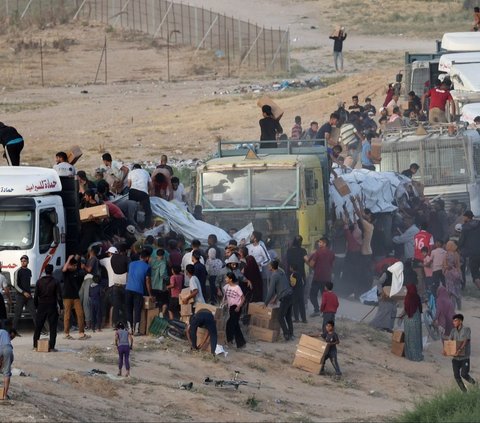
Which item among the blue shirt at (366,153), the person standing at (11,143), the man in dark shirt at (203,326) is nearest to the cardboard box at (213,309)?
the man in dark shirt at (203,326)

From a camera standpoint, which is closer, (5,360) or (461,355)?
(5,360)

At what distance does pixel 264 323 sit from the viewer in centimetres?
2359

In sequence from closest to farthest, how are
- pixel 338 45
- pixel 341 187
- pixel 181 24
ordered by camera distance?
pixel 341 187, pixel 338 45, pixel 181 24

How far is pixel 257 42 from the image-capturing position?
5912 cm

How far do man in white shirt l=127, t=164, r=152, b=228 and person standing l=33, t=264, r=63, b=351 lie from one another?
4.18 m

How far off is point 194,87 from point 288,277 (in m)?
30.8

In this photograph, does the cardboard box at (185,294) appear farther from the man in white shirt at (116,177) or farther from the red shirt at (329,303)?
the man in white shirt at (116,177)

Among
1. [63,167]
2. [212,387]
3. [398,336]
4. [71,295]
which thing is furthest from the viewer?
[398,336]

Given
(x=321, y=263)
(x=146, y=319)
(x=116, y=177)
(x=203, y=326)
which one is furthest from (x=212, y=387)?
(x=116, y=177)

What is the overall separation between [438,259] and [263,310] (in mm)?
4438

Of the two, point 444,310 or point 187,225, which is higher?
point 187,225

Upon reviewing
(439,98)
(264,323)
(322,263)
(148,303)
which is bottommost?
(264,323)

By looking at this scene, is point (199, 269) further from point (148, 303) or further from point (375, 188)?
point (375, 188)

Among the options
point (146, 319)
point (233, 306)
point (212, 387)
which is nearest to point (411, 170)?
point (233, 306)
